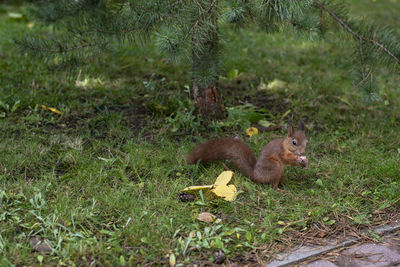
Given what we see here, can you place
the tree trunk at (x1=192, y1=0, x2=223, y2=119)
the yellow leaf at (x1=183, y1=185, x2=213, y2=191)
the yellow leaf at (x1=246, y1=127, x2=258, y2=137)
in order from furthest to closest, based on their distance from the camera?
the yellow leaf at (x1=246, y1=127, x2=258, y2=137)
the tree trunk at (x1=192, y1=0, x2=223, y2=119)
the yellow leaf at (x1=183, y1=185, x2=213, y2=191)

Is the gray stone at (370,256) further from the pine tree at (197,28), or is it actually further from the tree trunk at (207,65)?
the tree trunk at (207,65)

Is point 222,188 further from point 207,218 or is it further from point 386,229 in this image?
point 386,229

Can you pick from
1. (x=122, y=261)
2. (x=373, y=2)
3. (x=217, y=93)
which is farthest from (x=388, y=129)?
A: (x=373, y=2)

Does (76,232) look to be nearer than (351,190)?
Yes

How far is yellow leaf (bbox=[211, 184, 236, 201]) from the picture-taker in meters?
3.05

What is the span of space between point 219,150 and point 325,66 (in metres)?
2.99

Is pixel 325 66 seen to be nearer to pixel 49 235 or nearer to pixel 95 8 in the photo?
pixel 95 8

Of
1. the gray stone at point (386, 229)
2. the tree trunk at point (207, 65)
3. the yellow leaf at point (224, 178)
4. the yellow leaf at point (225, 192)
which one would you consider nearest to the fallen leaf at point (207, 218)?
the yellow leaf at point (225, 192)

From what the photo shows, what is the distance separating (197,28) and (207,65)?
0.53m

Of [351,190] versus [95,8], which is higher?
[95,8]

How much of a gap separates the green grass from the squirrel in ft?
0.29

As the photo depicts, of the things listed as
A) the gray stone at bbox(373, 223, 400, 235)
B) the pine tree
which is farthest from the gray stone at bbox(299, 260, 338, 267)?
the pine tree

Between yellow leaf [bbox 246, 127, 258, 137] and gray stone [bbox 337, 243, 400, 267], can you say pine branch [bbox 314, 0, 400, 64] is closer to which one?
yellow leaf [bbox 246, 127, 258, 137]

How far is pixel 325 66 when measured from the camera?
5797mm
